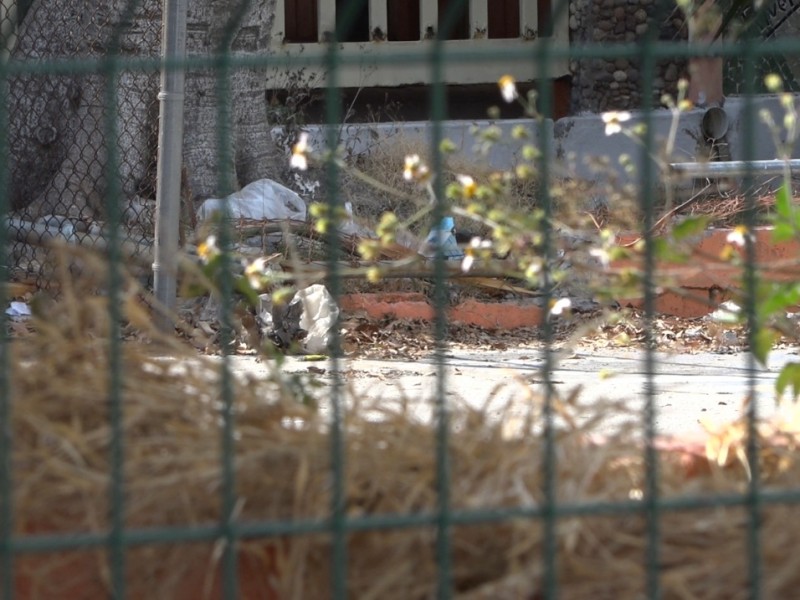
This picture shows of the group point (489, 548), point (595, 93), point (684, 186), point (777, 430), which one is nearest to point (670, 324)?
point (684, 186)

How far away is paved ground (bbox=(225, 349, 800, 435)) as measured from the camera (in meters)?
4.76

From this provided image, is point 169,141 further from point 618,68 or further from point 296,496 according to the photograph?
point 618,68

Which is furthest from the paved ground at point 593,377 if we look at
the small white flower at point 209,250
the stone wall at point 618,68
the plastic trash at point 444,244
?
the stone wall at point 618,68

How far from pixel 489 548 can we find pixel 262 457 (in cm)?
33

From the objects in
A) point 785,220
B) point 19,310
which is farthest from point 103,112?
point 785,220

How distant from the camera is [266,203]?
310 inches

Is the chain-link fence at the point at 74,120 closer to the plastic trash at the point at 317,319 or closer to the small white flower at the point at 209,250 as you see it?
the plastic trash at the point at 317,319

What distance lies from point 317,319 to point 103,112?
270 centimetres

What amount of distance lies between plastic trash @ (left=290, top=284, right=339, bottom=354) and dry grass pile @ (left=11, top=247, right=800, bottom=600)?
3.89 metres

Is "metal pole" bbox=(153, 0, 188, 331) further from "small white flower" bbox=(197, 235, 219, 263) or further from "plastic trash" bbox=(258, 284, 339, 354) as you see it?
"small white flower" bbox=(197, 235, 219, 263)

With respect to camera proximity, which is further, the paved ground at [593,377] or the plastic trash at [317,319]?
the plastic trash at [317,319]

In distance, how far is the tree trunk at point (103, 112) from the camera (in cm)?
809

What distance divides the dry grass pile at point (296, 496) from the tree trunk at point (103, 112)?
6102mm

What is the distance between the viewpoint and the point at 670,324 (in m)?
6.90
